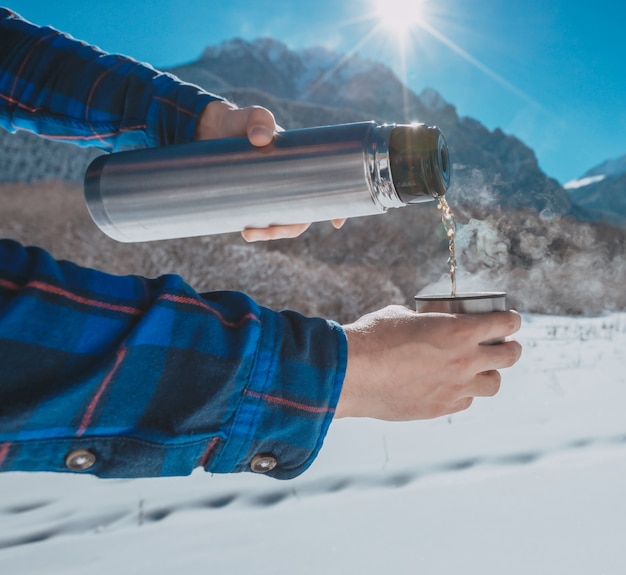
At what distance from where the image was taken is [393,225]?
4.80m

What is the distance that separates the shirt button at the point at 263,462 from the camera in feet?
1.56

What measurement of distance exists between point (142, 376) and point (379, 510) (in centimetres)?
70

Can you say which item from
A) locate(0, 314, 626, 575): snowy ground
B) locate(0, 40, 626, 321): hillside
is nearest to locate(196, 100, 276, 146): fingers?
locate(0, 40, 626, 321): hillside

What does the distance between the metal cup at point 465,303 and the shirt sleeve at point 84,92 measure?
526 millimetres

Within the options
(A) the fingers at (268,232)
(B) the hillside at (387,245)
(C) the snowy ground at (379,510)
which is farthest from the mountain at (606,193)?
(A) the fingers at (268,232)

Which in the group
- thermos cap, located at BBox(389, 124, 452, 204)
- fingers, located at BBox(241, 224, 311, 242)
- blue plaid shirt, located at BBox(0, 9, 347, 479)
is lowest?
blue plaid shirt, located at BBox(0, 9, 347, 479)

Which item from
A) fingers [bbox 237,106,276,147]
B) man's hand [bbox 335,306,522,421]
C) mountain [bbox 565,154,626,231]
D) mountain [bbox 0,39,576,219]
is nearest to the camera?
man's hand [bbox 335,306,522,421]

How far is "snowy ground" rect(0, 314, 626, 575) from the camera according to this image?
2.69 ft

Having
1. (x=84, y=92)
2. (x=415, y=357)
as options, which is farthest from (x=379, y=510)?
(x=84, y=92)

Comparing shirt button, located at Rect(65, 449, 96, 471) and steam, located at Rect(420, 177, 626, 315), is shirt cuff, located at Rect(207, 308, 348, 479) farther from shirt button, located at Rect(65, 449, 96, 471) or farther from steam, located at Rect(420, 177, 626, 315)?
steam, located at Rect(420, 177, 626, 315)

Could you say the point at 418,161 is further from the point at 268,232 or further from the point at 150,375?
the point at 150,375

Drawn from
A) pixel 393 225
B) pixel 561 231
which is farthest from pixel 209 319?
pixel 393 225

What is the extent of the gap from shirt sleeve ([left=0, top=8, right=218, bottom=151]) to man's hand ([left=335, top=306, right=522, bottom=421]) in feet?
1.73

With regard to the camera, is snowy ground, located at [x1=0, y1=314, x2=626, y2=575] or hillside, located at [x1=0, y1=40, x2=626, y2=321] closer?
snowy ground, located at [x1=0, y1=314, x2=626, y2=575]
